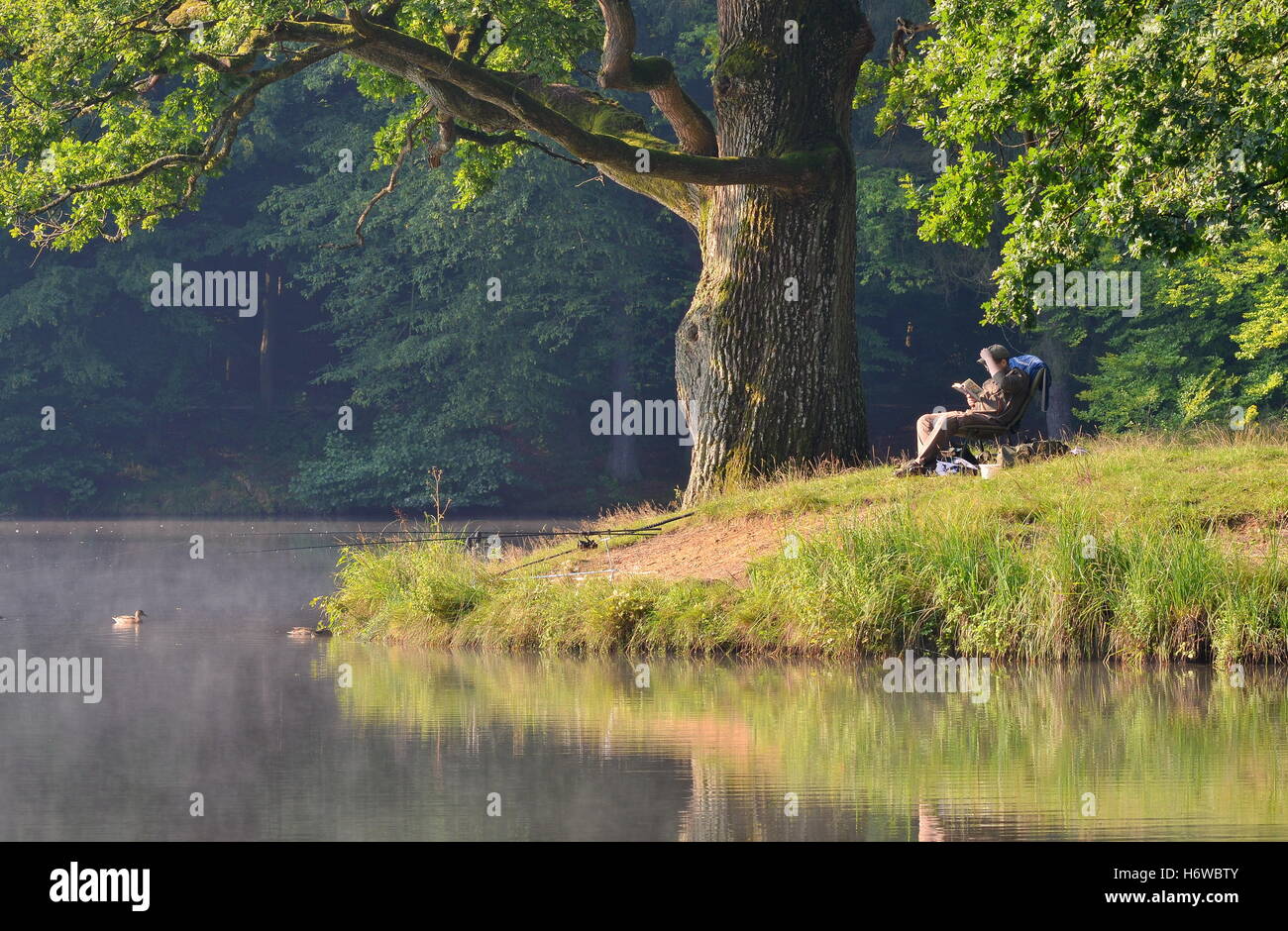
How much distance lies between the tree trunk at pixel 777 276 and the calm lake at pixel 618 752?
19.1 feet

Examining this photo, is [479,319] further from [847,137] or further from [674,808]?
[674,808]

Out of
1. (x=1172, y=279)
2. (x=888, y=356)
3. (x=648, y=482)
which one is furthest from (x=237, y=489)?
(x=1172, y=279)

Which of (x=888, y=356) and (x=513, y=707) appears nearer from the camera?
(x=513, y=707)

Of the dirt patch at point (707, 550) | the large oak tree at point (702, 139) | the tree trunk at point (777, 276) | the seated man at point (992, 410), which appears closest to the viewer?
the dirt patch at point (707, 550)

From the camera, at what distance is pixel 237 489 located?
152 ft

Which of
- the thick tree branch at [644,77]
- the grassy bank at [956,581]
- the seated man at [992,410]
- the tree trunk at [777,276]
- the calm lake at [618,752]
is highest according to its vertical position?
the thick tree branch at [644,77]

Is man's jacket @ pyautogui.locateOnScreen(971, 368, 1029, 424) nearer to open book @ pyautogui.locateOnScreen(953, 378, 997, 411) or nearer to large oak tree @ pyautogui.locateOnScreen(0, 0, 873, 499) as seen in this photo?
open book @ pyautogui.locateOnScreen(953, 378, 997, 411)

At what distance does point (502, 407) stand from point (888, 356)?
10942mm

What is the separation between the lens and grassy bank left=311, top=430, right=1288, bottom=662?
12172 millimetres

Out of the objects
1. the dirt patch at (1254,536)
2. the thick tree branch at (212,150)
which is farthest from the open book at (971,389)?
the thick tree branch at (212,150)

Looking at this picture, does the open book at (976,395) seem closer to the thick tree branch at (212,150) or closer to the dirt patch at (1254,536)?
the dirt patch at (1254,536)

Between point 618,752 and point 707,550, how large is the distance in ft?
22.0

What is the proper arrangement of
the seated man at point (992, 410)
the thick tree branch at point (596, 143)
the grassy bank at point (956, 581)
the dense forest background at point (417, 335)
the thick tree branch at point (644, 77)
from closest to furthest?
the grassy bank at point (956, 581), the seated man at point (992, 410), the thick tree branch at point (596, 143), the thick tree branch at point (644, 77), the dense forest background at point (417, 335)

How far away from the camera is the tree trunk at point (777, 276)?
18.6 meters
